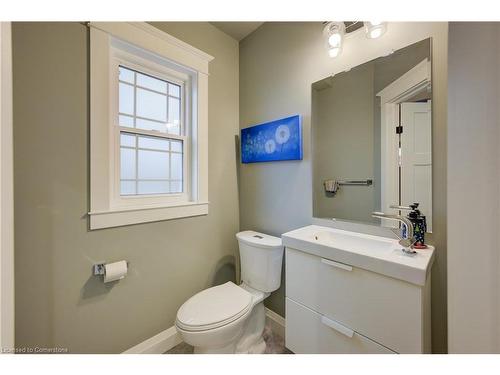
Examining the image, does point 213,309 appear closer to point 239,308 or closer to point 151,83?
point 239,308

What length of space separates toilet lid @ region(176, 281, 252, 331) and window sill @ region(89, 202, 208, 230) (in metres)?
0.59

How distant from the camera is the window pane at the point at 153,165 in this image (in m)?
1.45

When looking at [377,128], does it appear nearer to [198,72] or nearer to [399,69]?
[399,69]

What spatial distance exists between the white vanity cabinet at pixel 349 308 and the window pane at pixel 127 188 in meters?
1.09

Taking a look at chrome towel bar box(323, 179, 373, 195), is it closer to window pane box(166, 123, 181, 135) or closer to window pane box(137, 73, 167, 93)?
window pane box(166, 123, 181, 135)

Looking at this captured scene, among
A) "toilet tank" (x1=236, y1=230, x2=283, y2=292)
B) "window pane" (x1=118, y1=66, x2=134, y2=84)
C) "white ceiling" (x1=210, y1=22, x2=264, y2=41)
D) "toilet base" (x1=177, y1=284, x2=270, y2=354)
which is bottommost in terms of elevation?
"toilet base" (x1=177, y1=284, x2=270, y2=354)

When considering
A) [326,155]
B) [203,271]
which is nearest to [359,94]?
[326,155]

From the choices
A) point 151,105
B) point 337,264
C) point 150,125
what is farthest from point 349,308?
point 151,105

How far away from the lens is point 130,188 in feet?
4.58

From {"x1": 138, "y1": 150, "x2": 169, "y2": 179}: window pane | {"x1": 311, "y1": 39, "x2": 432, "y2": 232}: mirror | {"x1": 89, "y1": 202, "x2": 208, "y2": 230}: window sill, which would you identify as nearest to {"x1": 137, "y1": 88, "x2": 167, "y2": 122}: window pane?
{"x1": 138, "y1": 150, "x2": 169, "y2": 179}: window pane

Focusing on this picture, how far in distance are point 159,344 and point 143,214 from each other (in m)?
0.92

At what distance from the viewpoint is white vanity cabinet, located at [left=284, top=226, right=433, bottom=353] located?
782 millimetres

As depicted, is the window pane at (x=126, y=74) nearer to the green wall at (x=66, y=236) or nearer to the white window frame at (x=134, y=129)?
the white window frame at (x=134, y=129)

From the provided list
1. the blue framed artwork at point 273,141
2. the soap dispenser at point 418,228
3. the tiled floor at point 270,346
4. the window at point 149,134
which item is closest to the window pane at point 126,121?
the window at point 149,134
